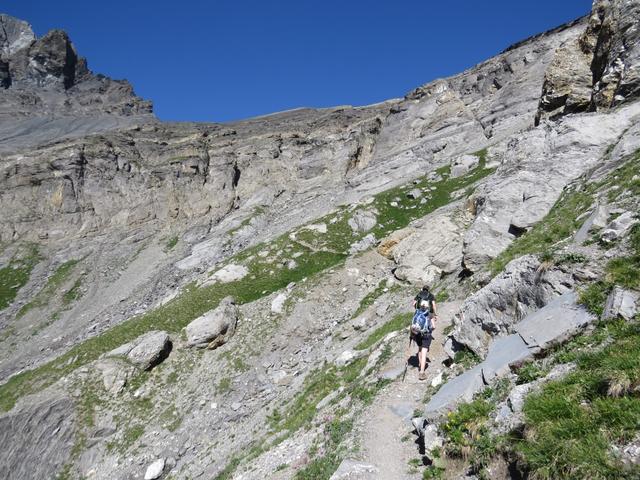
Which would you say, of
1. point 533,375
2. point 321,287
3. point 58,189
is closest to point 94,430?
point 321,287

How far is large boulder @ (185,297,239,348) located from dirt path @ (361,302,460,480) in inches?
756

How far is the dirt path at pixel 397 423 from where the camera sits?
9.76 m

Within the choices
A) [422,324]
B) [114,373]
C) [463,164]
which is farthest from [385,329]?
[463,164]

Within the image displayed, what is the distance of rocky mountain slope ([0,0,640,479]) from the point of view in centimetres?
855

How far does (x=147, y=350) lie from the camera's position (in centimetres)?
3092

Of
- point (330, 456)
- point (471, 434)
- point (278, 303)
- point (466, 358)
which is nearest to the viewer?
point (471, 434)

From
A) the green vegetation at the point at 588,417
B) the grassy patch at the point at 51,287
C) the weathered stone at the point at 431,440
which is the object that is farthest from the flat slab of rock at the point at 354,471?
the grassy patch at the point at 51,287

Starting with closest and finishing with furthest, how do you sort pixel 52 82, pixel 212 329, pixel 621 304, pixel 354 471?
pixel 621 304 < pixel 354 471 < pixel 212 329 < pixel 52 82

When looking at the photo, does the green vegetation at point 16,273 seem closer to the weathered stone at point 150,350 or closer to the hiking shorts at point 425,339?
the weathered stone at point 150,350

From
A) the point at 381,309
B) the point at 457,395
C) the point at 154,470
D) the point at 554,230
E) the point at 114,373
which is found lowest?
the point at 154,470

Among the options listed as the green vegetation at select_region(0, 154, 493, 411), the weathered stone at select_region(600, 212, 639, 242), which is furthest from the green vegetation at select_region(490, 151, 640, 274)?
the green vegetation at select_region(0, 154, 493, 411)

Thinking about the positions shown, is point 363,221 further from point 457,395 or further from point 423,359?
point 457,395

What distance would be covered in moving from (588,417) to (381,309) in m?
22.0

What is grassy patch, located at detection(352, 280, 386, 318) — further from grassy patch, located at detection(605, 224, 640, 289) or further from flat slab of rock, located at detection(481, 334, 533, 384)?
grassy patch, located at detection(605, 224, 640, 289)
